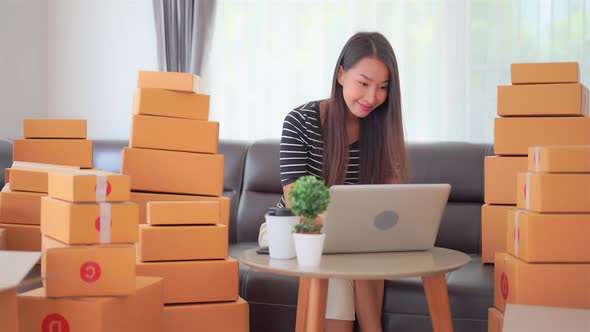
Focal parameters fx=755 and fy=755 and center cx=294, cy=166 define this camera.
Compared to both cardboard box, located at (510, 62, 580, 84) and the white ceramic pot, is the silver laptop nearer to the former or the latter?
the white ceramic pot

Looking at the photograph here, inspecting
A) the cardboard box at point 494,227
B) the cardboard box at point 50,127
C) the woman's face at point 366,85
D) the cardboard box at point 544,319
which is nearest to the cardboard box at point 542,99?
the cardboard box at point 494,227

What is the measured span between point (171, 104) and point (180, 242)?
63cm

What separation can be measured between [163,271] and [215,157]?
574 mm

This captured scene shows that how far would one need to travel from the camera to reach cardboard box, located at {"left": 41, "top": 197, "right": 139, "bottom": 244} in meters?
1.79

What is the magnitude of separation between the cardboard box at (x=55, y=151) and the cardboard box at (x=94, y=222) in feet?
3.36

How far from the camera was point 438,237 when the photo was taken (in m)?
3.10

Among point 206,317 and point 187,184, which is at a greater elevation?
point 187,184

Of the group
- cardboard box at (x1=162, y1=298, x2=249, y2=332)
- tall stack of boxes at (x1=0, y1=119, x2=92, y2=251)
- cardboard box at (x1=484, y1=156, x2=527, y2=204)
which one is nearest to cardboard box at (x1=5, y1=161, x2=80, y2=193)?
tall stack of boxes at (x1=0, y1=119, x2=92, y2=251)

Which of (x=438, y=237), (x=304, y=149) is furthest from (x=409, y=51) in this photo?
(x=304, y=149)

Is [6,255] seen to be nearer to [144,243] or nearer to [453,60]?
[144,243]

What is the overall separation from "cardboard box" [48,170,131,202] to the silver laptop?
532 mm

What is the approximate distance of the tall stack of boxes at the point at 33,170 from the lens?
268 centimetres

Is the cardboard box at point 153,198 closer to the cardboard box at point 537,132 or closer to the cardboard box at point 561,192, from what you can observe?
the cardboard box at point 537,132

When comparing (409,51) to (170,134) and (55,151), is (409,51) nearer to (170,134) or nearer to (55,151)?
(170,134)
